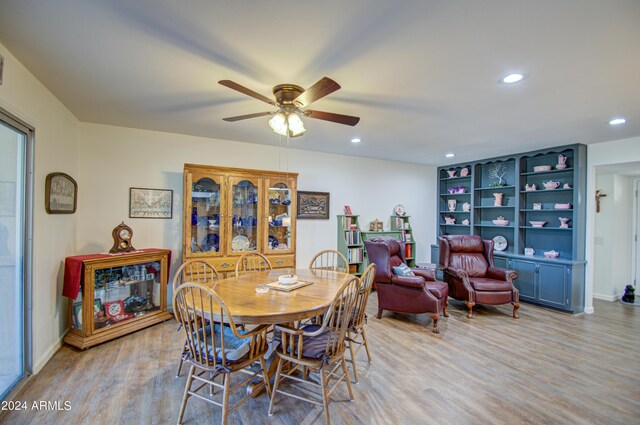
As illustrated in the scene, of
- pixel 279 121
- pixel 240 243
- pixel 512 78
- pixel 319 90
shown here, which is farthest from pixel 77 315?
pixel 512 78

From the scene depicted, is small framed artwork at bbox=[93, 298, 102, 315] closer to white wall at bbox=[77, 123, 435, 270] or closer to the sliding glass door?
the sliding glass door

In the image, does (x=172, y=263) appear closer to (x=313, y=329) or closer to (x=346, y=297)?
A: (x=313, y=329)

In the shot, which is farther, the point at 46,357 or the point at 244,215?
the point at 244,215

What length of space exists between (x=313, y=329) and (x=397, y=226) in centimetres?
388

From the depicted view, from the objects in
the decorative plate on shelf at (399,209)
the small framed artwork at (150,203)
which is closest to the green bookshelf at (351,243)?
the decorative plate on shelf at (399,209)

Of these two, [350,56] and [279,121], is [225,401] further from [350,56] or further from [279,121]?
[350,56]

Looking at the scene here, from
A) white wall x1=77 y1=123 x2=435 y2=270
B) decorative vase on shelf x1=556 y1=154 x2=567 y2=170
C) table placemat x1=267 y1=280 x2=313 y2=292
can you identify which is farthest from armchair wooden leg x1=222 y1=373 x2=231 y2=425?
decorative vase on shelf x1=556 y1=154 x2=567 y2=170

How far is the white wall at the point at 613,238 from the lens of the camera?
500cm

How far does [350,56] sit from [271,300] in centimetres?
183

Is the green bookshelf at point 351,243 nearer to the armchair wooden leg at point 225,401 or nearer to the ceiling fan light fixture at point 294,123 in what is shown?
the ceiling fan light fixture at point 294,123

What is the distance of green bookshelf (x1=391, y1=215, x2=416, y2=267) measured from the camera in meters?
5.73

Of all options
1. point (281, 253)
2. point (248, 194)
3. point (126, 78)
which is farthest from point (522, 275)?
point (126, 78)

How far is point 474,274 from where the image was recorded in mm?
4582

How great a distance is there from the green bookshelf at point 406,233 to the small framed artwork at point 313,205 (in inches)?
61.1
